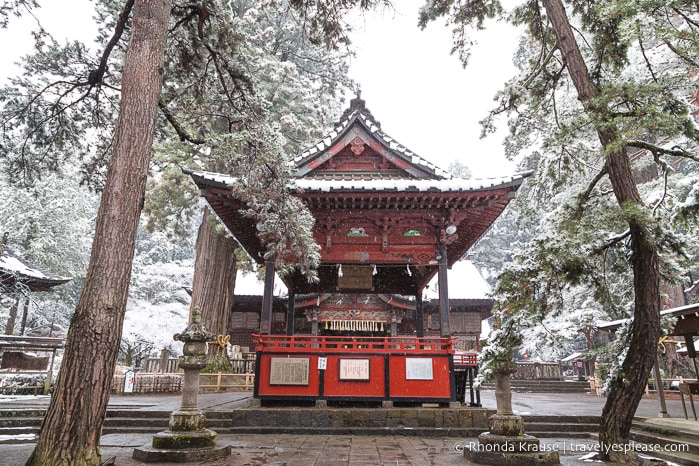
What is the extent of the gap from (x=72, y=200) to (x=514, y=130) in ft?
86.3

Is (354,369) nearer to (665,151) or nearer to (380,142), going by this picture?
(380,142)

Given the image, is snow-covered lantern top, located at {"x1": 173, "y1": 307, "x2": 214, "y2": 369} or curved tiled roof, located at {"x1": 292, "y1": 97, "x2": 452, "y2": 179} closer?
snow-covered lantern top, located at {"x1": 173, "y1": 307, "x2": 214, "y2": 369}

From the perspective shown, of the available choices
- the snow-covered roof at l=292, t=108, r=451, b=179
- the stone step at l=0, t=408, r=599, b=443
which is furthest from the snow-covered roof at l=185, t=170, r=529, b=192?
the stone step at l=0, t=408, r=599, b=443

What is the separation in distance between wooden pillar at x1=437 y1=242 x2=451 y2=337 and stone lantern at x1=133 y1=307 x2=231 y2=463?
5203 mm

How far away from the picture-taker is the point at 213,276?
51.6ft

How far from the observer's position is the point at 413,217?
33.0 ft

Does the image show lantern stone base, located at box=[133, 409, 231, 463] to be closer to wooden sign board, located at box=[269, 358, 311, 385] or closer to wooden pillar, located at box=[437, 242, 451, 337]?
wooden sign board, located at box=[269, 358, 311, 385]

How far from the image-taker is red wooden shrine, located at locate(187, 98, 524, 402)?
889cm

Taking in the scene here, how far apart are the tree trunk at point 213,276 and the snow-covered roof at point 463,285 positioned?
891 centimetres

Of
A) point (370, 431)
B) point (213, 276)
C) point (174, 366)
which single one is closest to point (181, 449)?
point (370, 431)

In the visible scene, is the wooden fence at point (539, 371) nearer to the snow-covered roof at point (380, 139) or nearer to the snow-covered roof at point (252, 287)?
the snow-covered roof at point (252, 287)

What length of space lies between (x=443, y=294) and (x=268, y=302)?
408cm

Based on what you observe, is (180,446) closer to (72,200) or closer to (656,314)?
(656,314)

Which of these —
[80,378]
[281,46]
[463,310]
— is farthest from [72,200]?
[80,378]
